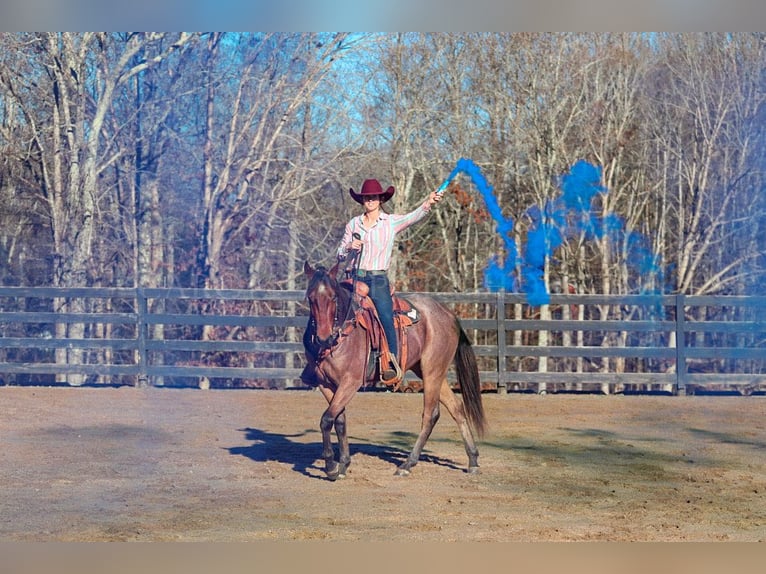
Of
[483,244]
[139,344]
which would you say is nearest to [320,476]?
[139,344]

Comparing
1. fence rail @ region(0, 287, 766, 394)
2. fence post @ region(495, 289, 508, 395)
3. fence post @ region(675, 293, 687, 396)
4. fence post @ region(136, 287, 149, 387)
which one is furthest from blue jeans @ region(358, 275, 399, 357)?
fence post @ region(675, 293, 687, 396)

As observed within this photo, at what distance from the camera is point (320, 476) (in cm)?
756

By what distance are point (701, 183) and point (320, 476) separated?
11156mm

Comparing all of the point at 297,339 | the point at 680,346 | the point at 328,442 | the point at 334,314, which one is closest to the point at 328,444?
the point at 328,442

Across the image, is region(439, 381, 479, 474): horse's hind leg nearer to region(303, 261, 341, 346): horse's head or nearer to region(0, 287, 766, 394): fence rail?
region(303, 261, 341, 346): horse's head

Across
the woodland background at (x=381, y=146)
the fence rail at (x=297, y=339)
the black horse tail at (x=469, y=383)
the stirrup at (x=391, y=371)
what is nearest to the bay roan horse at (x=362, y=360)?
the black horse tail at (x=469, y=383)

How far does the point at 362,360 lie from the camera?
7.34 meters

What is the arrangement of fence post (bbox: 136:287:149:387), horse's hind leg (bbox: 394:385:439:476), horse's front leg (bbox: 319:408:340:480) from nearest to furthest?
horse's front leg (bbox: 319:408:340:480) → horse's hind leg (bbox: 394:385:439:476) → fence post (bbox: 136:287:149:387)

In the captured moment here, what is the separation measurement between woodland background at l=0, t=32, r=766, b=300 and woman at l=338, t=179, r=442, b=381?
8.86 metres

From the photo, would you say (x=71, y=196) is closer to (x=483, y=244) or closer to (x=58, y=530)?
(x=483, y=244)

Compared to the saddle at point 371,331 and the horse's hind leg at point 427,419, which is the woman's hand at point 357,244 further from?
Result: the horse's hind leg at point 427,419

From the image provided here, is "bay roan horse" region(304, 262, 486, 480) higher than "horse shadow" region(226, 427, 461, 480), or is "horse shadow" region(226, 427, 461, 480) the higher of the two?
"bay roan horse" region(304, 262, 486, 480)

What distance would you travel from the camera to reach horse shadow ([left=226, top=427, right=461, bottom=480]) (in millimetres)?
8164

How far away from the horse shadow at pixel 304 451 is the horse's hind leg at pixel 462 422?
25 cm
